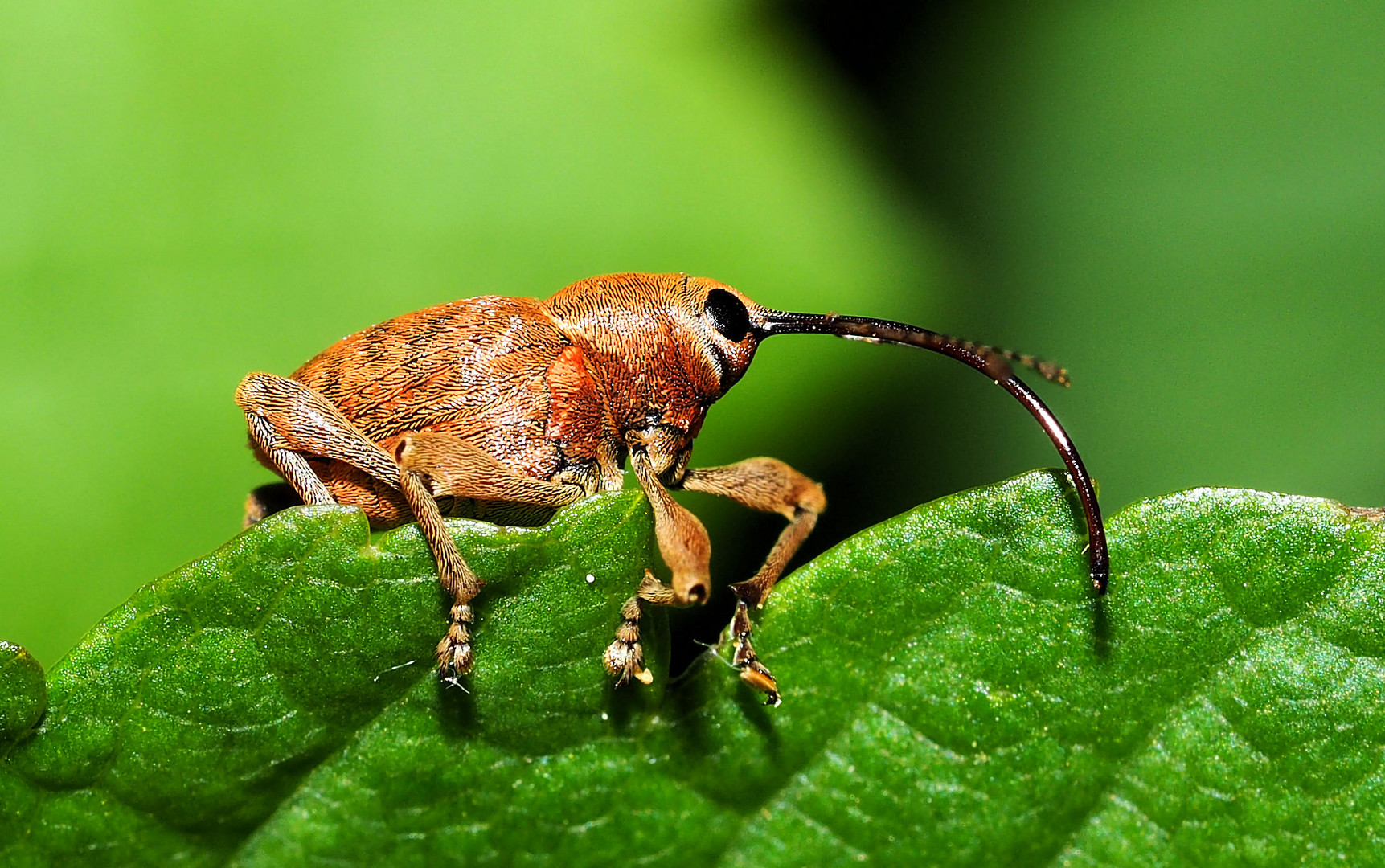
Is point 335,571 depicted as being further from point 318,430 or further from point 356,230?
point 356,230

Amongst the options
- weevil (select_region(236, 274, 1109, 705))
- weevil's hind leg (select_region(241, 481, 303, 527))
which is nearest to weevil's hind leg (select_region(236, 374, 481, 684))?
weevil (select_region(236, 274, 1109, 705))

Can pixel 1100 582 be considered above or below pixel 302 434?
below

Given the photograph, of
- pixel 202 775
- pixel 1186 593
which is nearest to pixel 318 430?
pixel 202 775

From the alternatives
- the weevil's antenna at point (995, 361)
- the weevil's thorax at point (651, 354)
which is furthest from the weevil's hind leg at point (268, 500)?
the weevil's antenna at point (995, 361)

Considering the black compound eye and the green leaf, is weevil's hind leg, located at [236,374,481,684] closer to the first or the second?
the green leaf

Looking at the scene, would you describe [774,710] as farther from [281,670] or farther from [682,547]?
[281,670]

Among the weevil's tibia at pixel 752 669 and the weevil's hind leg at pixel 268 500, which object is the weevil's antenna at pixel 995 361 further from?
the weevil's hind leg at pixel 268 500

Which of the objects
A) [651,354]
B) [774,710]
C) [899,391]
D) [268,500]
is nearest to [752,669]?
[774,710]
